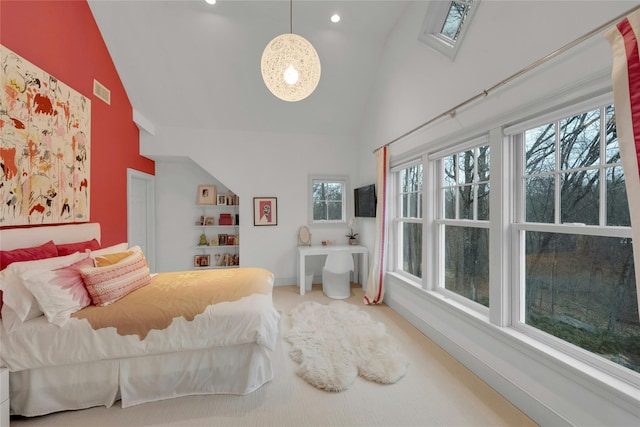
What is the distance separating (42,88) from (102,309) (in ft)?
6.55

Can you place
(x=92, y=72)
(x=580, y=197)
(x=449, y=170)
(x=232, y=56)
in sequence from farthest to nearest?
(x=232, y=56), (x=92, y=72), (x=449, y=170), (x=580, y=197)

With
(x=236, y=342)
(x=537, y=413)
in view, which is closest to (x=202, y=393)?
(x=236, y=342)

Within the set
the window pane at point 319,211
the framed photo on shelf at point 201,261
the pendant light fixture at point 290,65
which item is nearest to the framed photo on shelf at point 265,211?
the window pane at point 319,211

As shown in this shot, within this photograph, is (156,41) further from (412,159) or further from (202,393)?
(202,393)

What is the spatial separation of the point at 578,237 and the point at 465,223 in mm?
835

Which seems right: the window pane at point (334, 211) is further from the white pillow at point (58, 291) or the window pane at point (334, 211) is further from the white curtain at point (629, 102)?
the white curtain at point (629, 102)

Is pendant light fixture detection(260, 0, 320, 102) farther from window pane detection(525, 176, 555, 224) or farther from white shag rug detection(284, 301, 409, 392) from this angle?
white shag rug detection(284, 301, 409, 392)

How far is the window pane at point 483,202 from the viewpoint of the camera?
213 cm

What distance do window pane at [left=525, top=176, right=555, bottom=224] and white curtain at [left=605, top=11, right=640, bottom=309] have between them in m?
0.54

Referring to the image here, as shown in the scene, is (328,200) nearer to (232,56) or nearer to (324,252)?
(324,252)

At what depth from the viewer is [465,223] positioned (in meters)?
2.31

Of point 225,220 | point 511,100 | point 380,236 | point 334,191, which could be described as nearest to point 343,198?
point 334,191

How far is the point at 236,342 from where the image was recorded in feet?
5.82

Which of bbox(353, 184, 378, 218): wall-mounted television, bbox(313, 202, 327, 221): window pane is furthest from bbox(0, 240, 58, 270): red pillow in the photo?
bbox(353, 184, 378, 218): wall-mounted television
